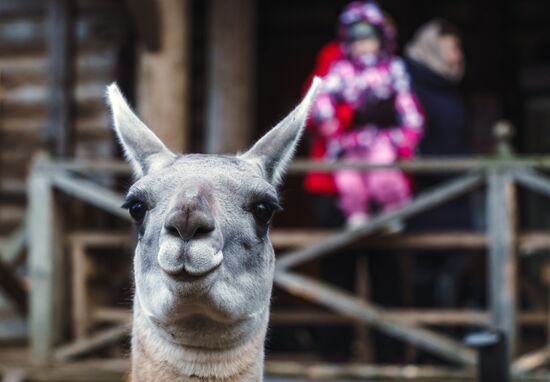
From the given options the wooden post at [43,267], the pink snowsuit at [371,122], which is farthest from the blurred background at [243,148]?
the pink snowsuit at [371,122]

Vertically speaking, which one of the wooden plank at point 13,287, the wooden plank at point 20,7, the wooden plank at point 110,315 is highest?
the wooden plank at point 20,7

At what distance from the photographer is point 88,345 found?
6.83 meters

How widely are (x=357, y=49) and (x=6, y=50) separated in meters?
4.58

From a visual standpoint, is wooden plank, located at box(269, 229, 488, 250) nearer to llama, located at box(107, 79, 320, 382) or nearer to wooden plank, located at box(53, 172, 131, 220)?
wooden plank, located at box(53, 172, 131, 220)

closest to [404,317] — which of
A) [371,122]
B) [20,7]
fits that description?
[371,122]

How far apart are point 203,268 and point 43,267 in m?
4.25

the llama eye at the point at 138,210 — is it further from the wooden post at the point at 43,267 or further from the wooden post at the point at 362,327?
the wooden post at the point at 43,267

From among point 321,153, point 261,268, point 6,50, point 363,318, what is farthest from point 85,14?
point 261,268

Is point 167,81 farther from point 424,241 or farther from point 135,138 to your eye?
point 135,138

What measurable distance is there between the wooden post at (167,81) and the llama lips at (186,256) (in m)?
3.91

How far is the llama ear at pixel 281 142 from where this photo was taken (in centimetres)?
350

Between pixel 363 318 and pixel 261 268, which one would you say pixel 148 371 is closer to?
pixel 261 268

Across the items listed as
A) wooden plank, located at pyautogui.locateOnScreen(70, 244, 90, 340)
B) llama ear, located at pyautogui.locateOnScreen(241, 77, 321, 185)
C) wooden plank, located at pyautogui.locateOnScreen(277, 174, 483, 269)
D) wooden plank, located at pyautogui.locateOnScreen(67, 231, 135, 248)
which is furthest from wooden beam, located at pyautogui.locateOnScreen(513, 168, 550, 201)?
llama ear, located at pyautogui.locateOnScreen(241, 77, 321, 185)

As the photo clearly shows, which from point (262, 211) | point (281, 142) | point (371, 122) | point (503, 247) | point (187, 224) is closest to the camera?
point (187, 224)
